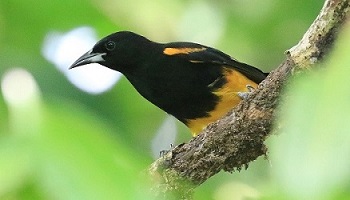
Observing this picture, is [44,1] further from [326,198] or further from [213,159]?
[213,159]

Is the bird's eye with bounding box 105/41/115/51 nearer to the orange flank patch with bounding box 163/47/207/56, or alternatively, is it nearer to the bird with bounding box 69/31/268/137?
the bird with bounding box 69/31/268/137

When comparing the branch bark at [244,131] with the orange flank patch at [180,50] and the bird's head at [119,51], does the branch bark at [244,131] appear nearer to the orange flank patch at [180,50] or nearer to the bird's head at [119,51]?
the orange flank patch at [180,50]

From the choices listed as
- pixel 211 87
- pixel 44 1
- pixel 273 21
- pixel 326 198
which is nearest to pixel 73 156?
pixel 326 198

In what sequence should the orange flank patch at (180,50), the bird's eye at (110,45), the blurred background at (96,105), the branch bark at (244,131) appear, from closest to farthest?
the blurred background at (96,105), the branch bark at (244,131), the orange flank patch at (180,50), the bird's eye at (110,45)

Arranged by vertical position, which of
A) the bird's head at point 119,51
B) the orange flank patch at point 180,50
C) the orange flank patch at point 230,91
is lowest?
the orange flank patch at point 230,91

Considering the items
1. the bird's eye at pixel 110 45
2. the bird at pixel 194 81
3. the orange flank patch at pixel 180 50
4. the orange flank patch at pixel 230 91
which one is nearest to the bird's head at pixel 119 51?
the bird's eye at pixel 110 45

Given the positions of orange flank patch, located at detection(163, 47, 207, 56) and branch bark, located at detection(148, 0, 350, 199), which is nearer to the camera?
branch bark, located at detection(148, 0, 350, 199)

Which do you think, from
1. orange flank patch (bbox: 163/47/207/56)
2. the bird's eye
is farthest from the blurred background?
the bird's eye
